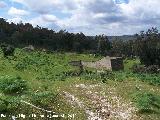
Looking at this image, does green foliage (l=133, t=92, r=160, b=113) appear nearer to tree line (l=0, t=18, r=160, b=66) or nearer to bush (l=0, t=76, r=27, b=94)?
bush (l=0, t=76, r=27, b=94)

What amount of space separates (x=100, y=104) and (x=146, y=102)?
413 centimetres

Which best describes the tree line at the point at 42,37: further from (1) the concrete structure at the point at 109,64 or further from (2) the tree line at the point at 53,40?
(1) the concrete structure at the point at 109,64

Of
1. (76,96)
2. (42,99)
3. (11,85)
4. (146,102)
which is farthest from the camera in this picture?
(76,96)

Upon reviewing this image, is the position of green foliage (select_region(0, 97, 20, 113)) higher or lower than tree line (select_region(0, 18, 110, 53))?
lower

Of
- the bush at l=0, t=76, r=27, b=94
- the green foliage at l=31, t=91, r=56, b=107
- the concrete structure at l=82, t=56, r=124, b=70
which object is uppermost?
the bush at l=0, t=76, r=27, b=94

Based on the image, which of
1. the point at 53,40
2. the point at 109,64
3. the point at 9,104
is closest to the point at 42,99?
the point at 9,104

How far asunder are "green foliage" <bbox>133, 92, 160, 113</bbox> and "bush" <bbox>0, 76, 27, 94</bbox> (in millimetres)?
10004

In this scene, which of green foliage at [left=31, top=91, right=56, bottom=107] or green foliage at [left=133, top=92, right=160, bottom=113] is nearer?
green foliage at [left=31, top=91, right=56, bottom=107]

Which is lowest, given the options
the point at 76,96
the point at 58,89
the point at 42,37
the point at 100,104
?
the point at 100,104

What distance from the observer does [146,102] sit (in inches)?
1276

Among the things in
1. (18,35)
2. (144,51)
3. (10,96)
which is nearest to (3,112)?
(10,96)

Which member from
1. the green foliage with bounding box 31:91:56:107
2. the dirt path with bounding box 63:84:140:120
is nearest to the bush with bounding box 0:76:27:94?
the green foliage with bounding box 31:91:56:107

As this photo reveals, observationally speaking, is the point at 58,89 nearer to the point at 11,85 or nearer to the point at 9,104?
Answer: the point at 11,85

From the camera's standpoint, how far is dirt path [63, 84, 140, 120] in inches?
1147
